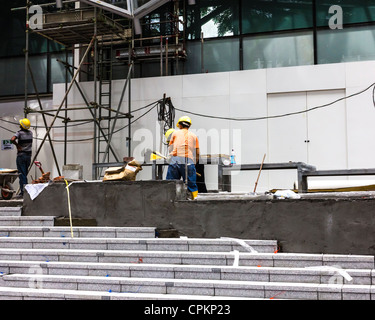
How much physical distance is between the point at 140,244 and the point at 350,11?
1034cm

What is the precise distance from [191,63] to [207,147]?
3006mm

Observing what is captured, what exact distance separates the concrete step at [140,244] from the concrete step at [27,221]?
58cm

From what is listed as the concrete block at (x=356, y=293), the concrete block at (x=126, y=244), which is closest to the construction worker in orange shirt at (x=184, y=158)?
the concrete block at (x=126, y=244)

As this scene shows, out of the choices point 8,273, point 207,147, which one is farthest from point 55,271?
point 207,147

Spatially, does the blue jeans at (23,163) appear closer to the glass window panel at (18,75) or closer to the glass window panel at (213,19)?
the glass window panel at (18,75)

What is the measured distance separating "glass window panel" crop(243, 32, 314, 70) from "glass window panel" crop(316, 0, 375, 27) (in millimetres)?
625

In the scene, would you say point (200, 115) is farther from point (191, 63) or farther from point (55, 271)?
point (55, 271)

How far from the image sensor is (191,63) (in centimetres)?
1508

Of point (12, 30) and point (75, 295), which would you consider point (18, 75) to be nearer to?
point (12, 30)

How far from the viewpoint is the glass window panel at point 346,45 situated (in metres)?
13.7

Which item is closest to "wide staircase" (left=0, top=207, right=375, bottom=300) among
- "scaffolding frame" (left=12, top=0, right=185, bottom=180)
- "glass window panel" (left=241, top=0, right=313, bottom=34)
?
"scaffolding frame" (left=12, top=0, right=185, bottom=180)

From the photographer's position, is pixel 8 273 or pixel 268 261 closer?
pixel 268 261

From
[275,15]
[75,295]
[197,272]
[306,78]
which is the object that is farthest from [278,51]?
[75,295]

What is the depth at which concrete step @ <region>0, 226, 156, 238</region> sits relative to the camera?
760cm
